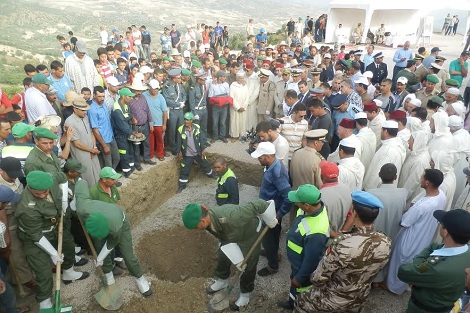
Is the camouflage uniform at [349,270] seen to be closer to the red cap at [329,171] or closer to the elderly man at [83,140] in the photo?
the red cap at [329,171]

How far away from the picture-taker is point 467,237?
2.84m

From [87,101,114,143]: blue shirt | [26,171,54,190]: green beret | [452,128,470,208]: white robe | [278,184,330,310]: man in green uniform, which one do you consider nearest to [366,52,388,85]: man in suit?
[452,128,470,208]: white robe

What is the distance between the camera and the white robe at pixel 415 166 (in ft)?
16.2

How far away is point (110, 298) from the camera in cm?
442

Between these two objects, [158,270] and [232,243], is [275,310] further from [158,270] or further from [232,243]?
[158,270]

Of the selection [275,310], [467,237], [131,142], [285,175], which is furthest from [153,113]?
[467,237]

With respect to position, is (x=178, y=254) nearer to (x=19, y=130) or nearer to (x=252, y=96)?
(x=19, y=130)

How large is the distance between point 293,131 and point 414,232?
2.70 m

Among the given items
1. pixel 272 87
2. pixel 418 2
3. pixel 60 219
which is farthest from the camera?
pixel 418 2

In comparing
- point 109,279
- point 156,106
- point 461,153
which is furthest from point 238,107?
point 109,279

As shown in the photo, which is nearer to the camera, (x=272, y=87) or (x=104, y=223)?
(x=104, y=223)

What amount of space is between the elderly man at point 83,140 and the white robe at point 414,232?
16.2 ft

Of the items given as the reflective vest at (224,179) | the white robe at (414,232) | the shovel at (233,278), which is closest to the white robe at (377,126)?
the white robe at (414,232)

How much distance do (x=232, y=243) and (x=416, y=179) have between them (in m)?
2.91
